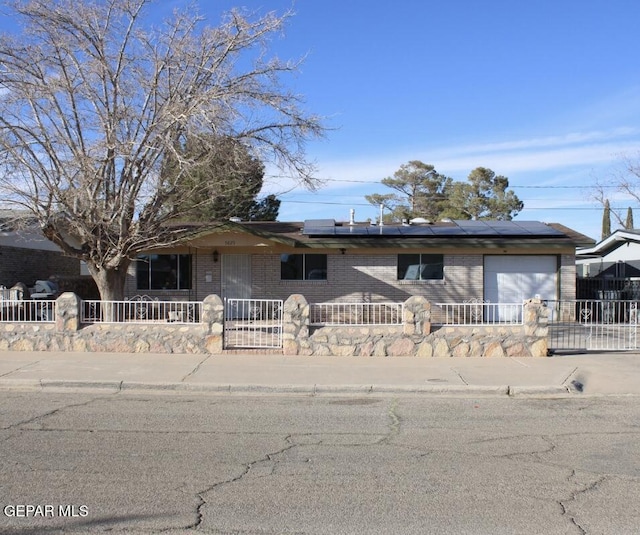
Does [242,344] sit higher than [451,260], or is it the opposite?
[451,260]

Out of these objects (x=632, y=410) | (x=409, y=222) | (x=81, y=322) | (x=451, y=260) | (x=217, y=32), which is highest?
(x=217, y=32)

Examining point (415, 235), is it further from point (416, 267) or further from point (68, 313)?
point (68, 313)

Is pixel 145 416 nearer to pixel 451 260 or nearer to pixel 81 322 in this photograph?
pixel 81 322

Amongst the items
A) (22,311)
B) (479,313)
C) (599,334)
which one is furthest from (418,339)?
(22,311)

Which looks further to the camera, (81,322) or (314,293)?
(314,293)

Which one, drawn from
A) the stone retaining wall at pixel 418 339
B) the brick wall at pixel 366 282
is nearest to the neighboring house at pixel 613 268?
the brick wall at pixel 366 282

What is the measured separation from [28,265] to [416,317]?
18.1 metres

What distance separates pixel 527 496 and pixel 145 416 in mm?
4955

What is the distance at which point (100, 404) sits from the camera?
29.0ft

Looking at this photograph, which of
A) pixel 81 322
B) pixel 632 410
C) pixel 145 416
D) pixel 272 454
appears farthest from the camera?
pixel 81 322

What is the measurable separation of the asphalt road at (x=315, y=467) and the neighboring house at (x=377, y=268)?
12167mm

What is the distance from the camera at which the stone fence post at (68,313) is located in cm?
1324

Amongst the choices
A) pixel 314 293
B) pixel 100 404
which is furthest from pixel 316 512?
pixel 314 293

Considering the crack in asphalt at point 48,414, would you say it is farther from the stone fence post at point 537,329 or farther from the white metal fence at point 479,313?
the stone fence post at point 537,329
